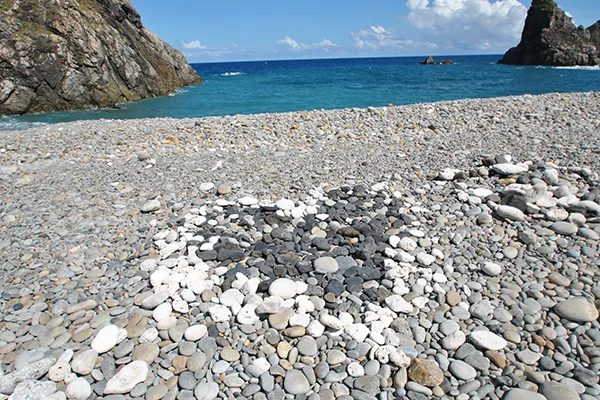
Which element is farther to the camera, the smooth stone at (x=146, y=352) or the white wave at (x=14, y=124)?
the white wave at (x=14, y=124)

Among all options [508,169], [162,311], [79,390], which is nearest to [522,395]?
[162,311]

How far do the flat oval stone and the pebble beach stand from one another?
1 centimetres

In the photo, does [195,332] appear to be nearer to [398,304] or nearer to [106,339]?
[106,339]

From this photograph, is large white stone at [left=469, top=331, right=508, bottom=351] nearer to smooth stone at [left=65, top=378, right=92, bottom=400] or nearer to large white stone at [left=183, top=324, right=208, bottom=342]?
large white stone at [left=183, top=324, right=208, bottom=342]

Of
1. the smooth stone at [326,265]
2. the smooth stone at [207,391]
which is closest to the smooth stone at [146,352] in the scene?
the smooth stone at [207,391]

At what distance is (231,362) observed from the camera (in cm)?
274

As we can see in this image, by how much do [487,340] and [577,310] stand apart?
90cm

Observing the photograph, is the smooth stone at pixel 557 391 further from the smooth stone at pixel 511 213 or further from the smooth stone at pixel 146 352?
the smooth stone at pixel 146 352

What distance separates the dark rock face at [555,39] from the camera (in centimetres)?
6475

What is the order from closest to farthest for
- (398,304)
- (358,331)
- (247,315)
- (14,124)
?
(358,331)
(247,315)
(398,304)
(14,124)

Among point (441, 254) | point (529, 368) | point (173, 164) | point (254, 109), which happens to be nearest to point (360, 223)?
point (441, 254)

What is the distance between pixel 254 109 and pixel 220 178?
49.9ft

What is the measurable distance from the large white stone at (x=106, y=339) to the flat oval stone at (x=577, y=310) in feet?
11.7

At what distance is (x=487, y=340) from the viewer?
111 inches
